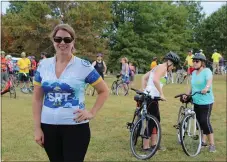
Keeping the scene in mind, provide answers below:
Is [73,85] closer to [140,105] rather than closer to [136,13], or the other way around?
[140,105]

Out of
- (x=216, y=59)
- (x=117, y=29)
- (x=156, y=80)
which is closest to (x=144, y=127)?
(x=156, y=80)

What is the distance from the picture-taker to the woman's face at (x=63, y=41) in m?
3.32

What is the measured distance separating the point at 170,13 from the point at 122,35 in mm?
12907

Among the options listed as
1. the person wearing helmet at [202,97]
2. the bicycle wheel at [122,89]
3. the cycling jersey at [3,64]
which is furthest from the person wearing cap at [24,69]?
the person wearing helmet at [202,97]

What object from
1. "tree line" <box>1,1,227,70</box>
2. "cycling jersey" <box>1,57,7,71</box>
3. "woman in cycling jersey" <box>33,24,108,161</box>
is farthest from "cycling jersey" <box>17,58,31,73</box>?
"tree line" <box>1,1,227,70</box>

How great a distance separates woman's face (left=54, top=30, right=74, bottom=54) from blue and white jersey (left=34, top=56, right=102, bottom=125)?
0.40 ft

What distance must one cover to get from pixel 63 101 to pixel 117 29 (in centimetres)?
4964

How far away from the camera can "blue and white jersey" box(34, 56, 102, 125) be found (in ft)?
10.6

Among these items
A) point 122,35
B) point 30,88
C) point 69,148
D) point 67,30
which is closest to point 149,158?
point 69,148

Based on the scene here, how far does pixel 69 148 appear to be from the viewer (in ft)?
10.9

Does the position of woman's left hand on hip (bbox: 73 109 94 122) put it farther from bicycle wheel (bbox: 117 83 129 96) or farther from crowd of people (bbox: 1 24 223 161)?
bicycle wheel (bbox: 117 83 129 96)

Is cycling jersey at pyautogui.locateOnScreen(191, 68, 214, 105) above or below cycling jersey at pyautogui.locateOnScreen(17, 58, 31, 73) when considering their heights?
below

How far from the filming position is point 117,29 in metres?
52.3

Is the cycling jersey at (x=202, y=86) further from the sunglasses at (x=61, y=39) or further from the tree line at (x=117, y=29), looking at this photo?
the tree line at (x=117, y=29)
